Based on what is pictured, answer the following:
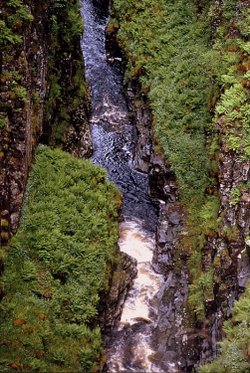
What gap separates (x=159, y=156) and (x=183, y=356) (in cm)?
964

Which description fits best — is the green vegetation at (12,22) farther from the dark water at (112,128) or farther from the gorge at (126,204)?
the dark water at (112,128)

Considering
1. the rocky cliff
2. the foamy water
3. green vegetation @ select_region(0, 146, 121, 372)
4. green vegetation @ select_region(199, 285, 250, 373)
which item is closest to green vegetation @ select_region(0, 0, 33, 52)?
green vegetation @ select_region(0, 146, 121, 372)

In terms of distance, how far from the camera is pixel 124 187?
2136cm

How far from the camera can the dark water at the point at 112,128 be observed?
2092 cm

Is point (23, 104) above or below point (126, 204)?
above

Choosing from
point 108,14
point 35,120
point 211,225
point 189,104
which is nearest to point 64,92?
point 35,120

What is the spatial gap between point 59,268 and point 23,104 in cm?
571

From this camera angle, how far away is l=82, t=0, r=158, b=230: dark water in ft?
68.6

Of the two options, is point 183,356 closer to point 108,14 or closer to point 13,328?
point 13,328

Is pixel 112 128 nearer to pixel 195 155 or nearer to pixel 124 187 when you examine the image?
pixel 124 187

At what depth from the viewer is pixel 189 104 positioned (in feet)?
71.5

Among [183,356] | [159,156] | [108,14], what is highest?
[108,14]

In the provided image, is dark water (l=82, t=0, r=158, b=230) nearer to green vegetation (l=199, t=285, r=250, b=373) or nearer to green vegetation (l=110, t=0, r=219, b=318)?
green vegetation (l=110, t=0, r=219, b=318)

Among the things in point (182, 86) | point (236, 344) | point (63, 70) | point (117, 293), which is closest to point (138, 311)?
point (117, 293)
